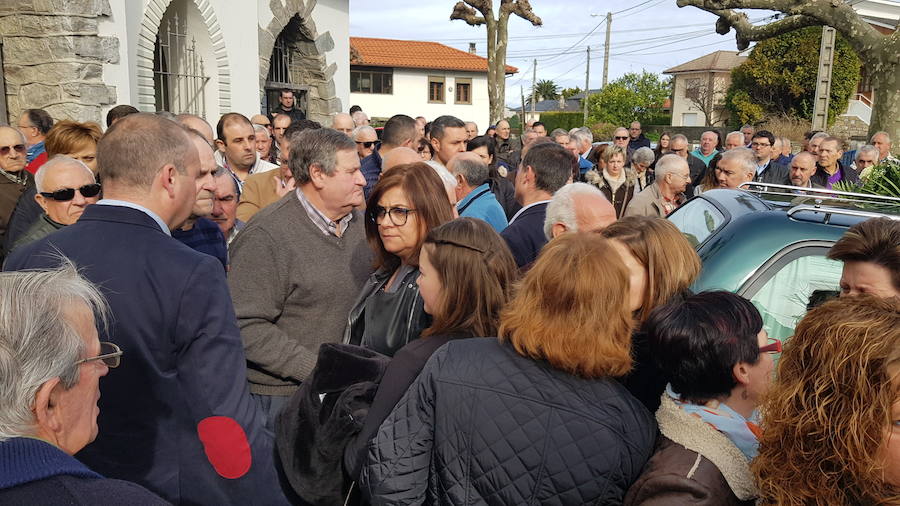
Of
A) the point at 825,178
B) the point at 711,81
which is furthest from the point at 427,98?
the point at 825,178

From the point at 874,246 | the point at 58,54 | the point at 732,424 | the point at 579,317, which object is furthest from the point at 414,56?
the point at 732,424

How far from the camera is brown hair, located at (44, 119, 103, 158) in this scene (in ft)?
14.7

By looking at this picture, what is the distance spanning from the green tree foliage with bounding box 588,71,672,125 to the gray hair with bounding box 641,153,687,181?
3577 centimetres

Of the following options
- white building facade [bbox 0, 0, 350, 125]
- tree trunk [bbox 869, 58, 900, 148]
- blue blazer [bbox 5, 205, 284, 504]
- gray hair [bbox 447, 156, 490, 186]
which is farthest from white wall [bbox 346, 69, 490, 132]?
blue blazer [bbox 5, 205, 284, 504]

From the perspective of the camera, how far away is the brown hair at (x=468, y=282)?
2199 mm

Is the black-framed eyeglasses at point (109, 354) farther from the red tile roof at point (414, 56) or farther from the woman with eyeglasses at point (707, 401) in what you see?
the red tile roof at point (414, 56)

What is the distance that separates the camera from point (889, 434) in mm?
1278

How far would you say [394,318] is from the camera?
2.54 m

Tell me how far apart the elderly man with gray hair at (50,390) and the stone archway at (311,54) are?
11.5 m

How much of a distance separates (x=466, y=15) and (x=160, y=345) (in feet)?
67.4

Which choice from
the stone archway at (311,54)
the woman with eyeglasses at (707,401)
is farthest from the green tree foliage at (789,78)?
the woman with eyeglasses at (707,401)

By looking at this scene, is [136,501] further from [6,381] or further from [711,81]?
[711,81]

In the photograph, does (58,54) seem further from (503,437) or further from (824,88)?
(824,88)

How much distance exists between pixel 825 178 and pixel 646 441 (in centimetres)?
691
